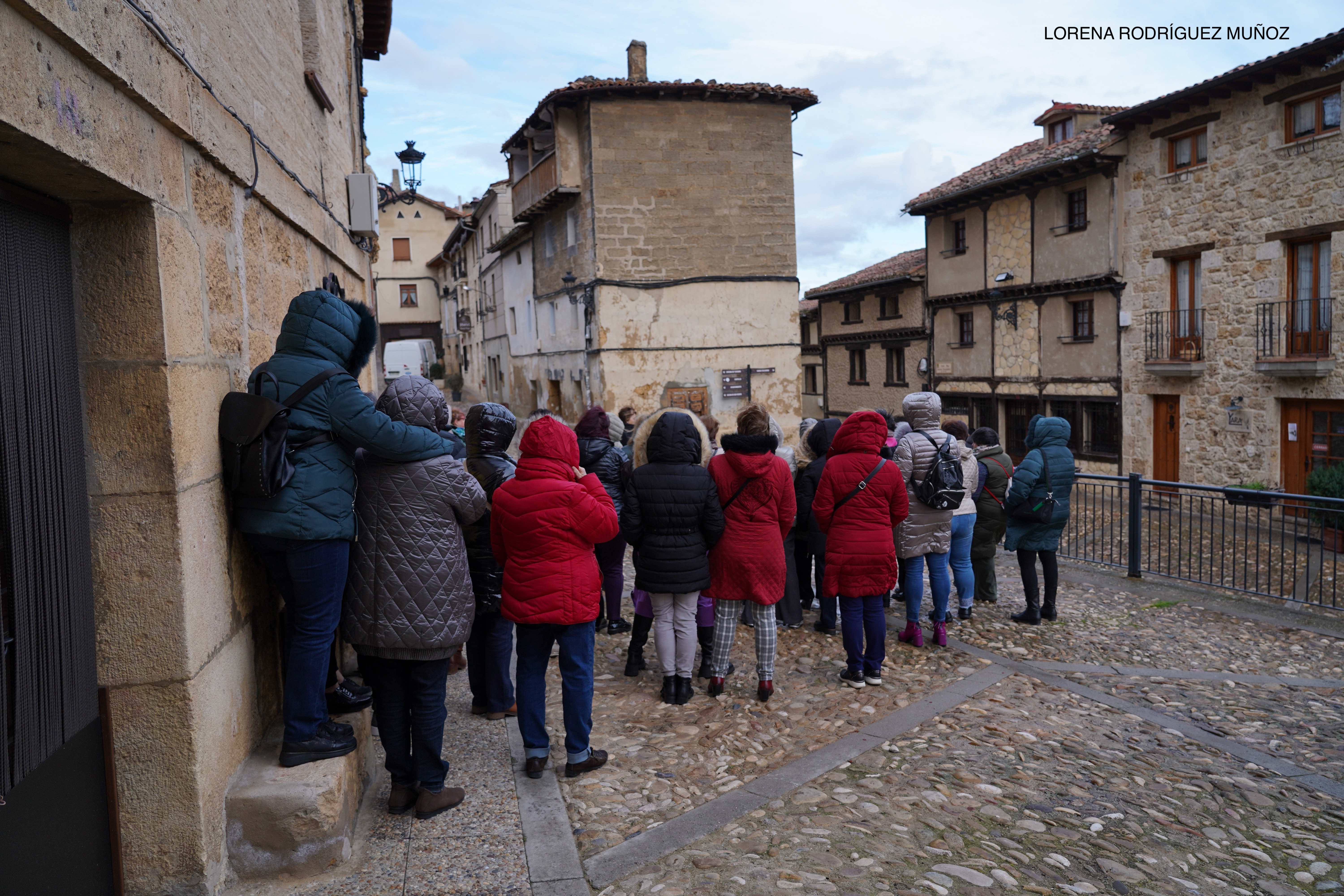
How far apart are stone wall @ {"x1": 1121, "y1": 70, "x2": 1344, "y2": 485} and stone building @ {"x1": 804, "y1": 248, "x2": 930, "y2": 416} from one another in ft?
23.8

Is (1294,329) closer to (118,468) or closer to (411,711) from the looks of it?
(411,711)

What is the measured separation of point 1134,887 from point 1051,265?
20.3 m

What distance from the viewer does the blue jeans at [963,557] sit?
22.5 ft

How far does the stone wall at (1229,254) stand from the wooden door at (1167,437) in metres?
0.13

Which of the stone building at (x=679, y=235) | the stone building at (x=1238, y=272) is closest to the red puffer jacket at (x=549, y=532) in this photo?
the stone building at (x=679, y=235)

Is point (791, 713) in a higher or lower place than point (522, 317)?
lower

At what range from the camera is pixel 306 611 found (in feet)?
10.5

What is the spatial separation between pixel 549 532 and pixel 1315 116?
56.2ft

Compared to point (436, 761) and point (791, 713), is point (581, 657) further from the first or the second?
point (791, 713)

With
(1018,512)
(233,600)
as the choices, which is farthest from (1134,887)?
(1018,512)

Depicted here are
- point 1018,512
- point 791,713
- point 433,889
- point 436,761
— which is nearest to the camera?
point 433,889

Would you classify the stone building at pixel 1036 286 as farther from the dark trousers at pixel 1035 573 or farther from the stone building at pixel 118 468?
the stone building at pixel 118 468

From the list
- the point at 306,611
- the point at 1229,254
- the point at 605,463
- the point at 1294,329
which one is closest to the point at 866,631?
the point at 605,463

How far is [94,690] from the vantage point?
2635 millimetres
